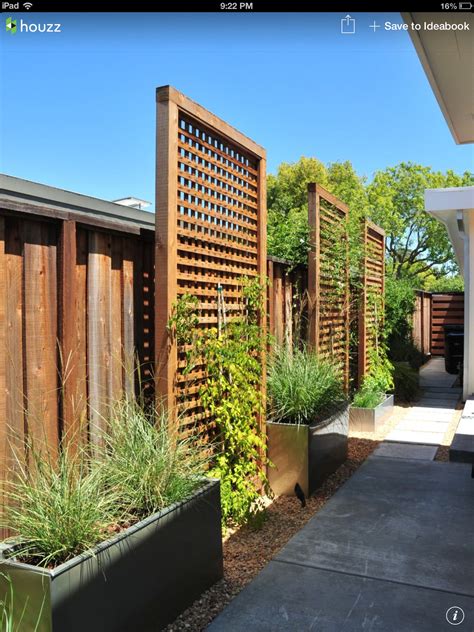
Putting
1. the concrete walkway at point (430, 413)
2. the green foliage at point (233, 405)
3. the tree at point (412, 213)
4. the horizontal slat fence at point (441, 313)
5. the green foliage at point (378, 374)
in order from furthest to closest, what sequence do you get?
the tree at point (412, 213)
the horizontal slat fence at point (441, 313)
the green foliage at point (378, 374)
the concrete walkway at point (430, 413)
the green foliage at point (233, 405)

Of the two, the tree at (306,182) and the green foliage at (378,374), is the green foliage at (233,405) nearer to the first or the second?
the green foliage at (378,374)

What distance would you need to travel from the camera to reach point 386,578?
2.74 meters

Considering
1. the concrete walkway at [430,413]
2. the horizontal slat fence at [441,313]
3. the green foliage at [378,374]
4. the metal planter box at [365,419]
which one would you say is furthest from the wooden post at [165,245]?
the horizontal slat fence at [441,313]

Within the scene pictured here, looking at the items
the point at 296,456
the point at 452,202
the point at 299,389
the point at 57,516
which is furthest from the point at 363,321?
the point at 57,516

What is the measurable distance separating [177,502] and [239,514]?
3.43 ft

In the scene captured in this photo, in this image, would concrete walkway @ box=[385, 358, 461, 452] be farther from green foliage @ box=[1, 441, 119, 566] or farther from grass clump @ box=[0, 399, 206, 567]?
green foliage @ box=[1, 441, 119, 566]

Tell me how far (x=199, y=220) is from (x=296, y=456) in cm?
186

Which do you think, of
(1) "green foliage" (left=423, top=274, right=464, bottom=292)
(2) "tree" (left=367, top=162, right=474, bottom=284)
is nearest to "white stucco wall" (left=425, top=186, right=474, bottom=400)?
(2) "tree" (left=367, top=162, right=474, bottom=284)

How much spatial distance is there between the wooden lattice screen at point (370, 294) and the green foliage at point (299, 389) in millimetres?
2432

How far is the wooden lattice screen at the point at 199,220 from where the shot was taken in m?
3.02

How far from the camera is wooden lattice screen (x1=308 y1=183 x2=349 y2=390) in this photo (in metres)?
5.41

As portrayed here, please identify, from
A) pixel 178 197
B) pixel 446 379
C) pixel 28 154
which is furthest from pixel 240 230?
pixel 446 379

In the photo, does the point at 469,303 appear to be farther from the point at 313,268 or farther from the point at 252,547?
the point at 252,547

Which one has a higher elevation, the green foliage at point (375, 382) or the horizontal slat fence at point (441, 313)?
the horizontal slat fence at point (441, 313)
